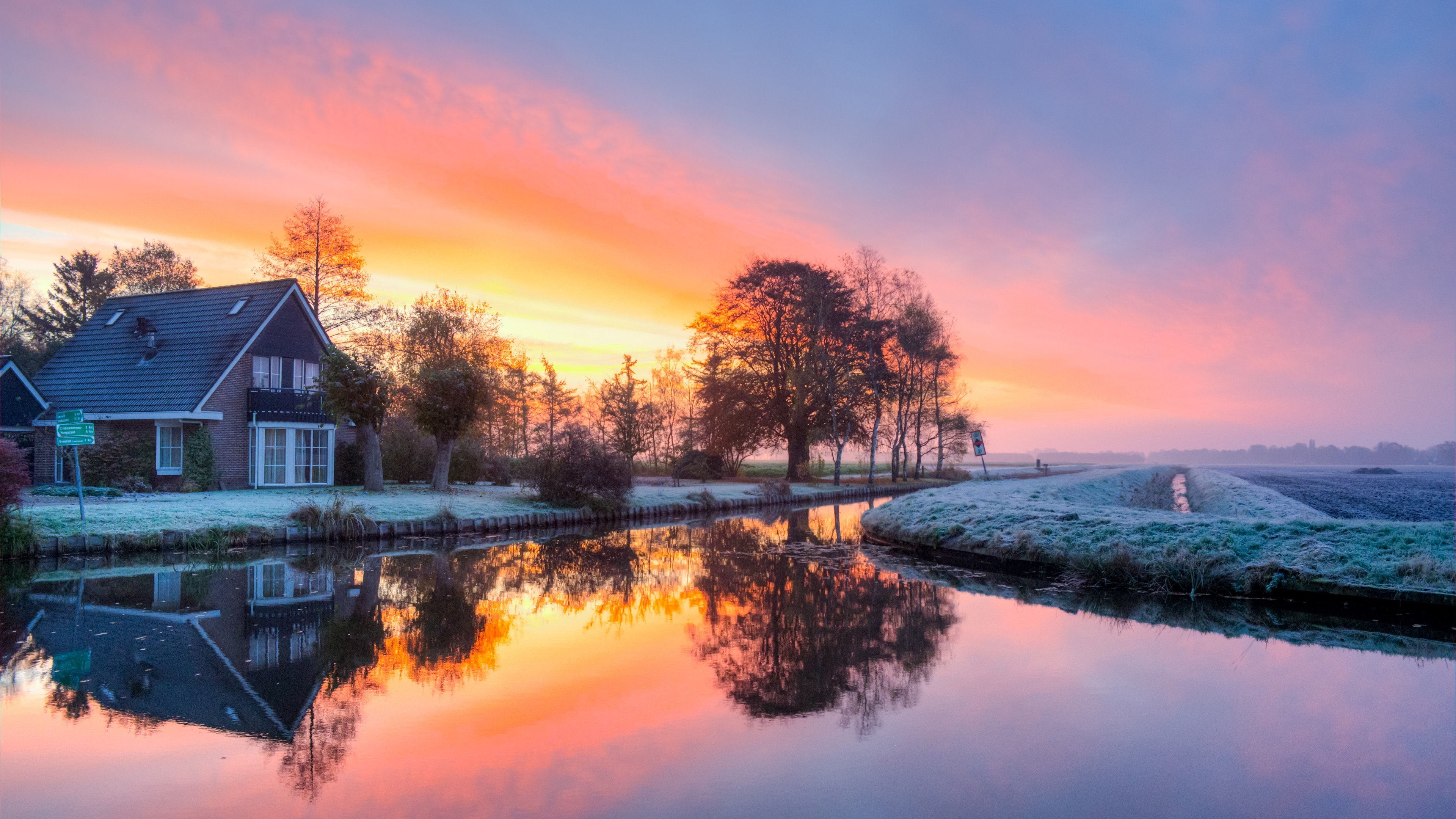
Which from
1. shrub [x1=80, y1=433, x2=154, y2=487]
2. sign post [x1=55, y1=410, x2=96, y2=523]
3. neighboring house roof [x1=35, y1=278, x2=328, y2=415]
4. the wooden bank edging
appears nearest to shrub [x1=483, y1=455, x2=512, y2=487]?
neighboring house roof [x1=35, y1=278, x2=328, y2=415]

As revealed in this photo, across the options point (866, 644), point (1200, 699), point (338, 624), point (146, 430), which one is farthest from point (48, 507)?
point (1200, 699)

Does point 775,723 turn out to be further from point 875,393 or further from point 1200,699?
point 875,393

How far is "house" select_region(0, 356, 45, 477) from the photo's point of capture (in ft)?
83.5

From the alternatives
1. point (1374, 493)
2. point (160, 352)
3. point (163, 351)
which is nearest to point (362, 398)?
point (163, 351)

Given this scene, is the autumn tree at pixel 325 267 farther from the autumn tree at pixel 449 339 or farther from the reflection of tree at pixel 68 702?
the reflection of tree at pixel 68 702

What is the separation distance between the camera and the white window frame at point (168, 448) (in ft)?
82.0

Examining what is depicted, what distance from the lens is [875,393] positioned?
44438 mm

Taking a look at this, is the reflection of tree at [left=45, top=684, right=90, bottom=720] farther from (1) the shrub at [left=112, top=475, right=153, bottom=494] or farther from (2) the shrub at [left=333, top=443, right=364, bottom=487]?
(2) the shrub at [left=333, top=443, right=364, bottom=487]

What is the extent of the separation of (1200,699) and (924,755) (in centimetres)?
297

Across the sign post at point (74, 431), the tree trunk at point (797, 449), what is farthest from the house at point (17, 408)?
the tree trunk at point (797, 449)

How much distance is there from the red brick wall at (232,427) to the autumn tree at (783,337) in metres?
24.3

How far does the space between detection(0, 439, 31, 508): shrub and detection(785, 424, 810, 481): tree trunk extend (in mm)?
33341

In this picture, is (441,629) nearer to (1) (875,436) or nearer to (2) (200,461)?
(2) (200,461)

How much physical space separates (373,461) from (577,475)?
22.2 feet
